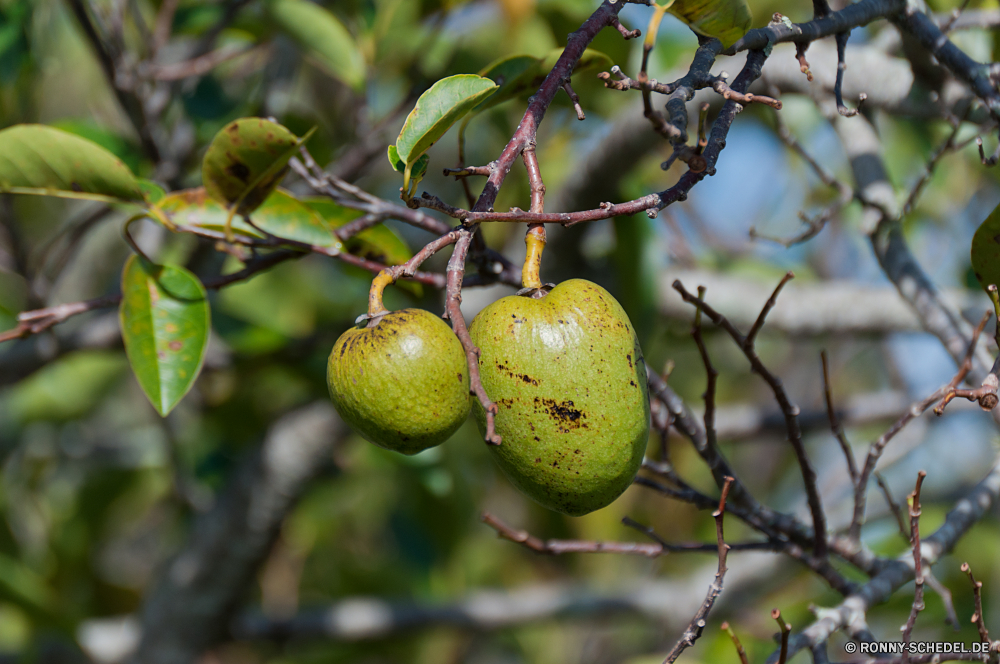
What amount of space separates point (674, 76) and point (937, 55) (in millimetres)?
750

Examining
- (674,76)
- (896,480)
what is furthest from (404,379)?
(896,480)

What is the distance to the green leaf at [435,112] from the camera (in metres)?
0.65

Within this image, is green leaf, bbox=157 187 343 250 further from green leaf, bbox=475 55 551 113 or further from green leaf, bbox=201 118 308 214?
green leaf, bbox=475 55 551 113

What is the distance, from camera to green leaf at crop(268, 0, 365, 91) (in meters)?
1.43

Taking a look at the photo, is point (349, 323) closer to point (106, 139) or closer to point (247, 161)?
point (106, 139)

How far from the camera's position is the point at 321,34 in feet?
4.80

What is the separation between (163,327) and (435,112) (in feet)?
1.49

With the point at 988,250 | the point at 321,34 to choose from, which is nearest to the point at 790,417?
the point at 988,250

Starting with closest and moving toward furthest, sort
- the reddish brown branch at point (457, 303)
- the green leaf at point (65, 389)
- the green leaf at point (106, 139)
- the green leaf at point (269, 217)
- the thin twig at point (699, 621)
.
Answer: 1. the reddish brown branch at point (457, 303)
2. the thin twig at point (699, 621)
3. the green leaf at point (269, 217)
4. the green leaf at point (106, 139)
5. the green leaf at point (65, 389)

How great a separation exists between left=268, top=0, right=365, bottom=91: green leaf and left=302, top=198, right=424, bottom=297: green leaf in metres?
0.57

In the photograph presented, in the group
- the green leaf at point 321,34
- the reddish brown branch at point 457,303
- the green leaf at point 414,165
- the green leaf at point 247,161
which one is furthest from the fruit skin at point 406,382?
the green leaf at point 321,34

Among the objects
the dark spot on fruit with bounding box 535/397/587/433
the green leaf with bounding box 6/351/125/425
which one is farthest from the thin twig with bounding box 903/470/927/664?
the green leaf with bounding box 6/351/125/425

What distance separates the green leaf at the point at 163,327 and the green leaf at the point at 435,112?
382mm

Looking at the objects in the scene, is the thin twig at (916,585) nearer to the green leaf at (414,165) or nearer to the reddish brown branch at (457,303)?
the reddish brown branch at (457,303)
